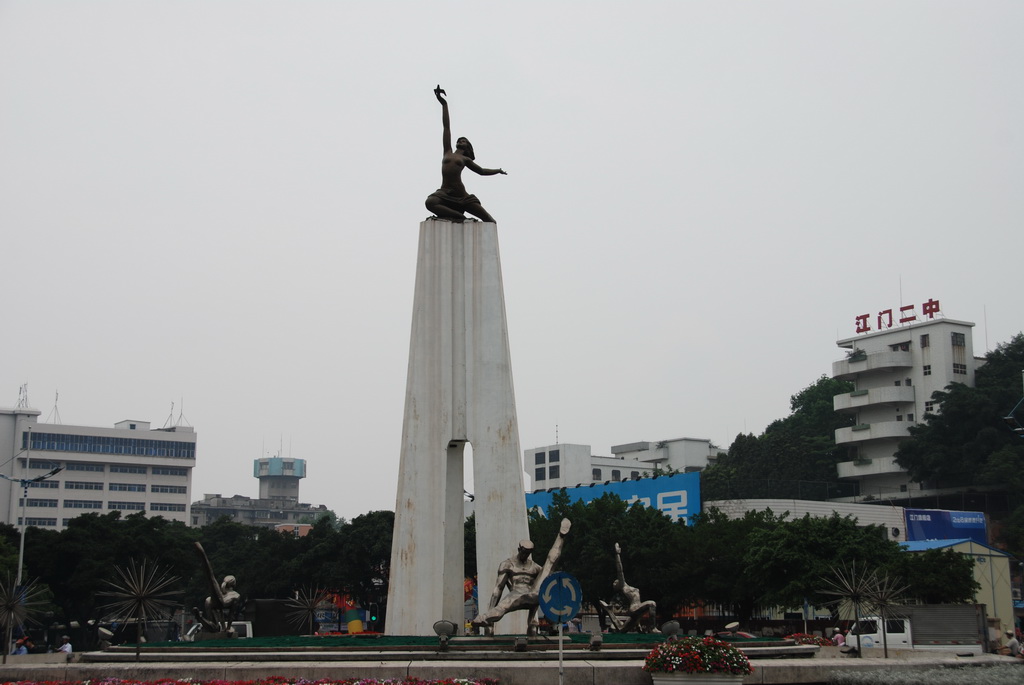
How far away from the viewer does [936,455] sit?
→ 3024 inches

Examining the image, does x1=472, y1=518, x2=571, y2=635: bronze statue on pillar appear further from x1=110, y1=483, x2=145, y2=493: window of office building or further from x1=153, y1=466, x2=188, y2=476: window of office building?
x1=153, y1=466, x2=188, y2=476: window of office building

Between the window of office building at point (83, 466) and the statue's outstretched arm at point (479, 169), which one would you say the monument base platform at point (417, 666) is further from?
the window of office building at point (83, 466)

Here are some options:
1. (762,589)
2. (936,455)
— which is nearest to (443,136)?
(762,589)

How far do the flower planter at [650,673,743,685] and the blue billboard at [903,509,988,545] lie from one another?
46.9 meters

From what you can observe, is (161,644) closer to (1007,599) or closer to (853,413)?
(1007,599)

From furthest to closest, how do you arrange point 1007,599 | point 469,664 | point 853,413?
point 853,413 < point 1007,599 < point 469,664

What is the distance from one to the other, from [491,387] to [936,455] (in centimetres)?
6076

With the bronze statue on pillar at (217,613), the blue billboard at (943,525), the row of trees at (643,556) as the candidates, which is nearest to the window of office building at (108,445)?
the row of trees at (643,556)

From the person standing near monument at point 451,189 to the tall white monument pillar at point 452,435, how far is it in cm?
37

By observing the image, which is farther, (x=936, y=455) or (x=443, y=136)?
(x=936, y=455)

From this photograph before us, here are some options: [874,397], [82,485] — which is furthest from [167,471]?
[874,397]

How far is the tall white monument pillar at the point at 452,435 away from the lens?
2353 cm

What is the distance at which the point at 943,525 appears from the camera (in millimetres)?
60844

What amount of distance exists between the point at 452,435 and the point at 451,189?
595cm
